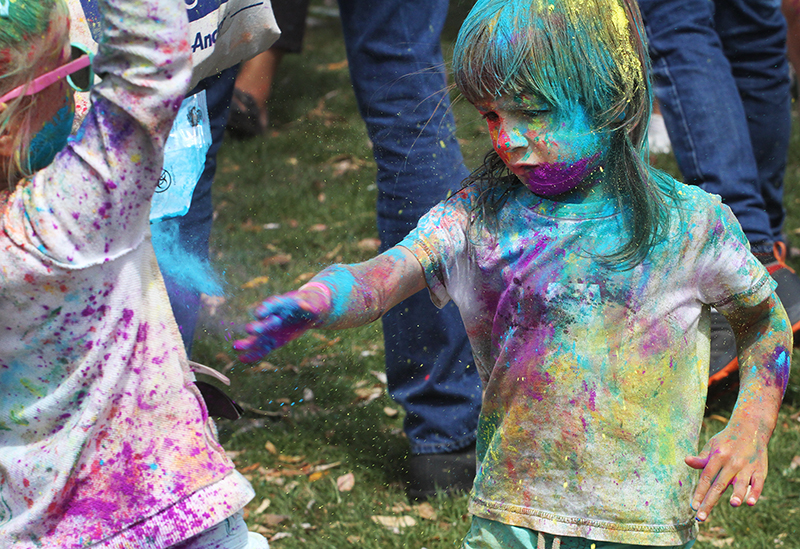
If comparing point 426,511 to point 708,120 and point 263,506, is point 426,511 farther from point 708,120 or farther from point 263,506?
point 708,120

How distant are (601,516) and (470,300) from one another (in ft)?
1.49

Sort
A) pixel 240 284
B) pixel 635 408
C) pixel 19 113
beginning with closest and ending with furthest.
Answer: pixel 19 113, pixel 635 408, pixel 240 284

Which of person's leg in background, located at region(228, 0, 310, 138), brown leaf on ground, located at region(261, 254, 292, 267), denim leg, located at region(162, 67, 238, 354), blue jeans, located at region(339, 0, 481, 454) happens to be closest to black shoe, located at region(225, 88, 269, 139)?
person's leg in background, located at region(228, 0, 310, 138)

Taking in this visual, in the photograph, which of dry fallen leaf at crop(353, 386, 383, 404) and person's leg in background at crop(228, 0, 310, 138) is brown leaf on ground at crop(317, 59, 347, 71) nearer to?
person's leg in background at crop(228, 0, 310, 138)

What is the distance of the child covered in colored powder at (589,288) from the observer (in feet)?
5.40

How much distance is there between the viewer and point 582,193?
1.73 m

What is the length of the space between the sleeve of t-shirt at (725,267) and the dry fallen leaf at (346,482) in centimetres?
154

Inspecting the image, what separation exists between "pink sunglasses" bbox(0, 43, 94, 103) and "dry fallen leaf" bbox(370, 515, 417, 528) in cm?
155

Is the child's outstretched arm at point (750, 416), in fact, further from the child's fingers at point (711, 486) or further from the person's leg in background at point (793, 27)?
the person's leg in background at point (793, 27)

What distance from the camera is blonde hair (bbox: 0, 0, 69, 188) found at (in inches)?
60.7

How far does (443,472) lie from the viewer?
282cm

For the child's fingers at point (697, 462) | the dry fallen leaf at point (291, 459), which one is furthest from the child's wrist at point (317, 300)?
the dry fallen leaf at point (291, 459)

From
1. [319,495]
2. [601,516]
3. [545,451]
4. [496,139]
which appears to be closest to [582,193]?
[496,139]

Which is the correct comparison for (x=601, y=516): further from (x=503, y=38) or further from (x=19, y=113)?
(x=19, y=113)
